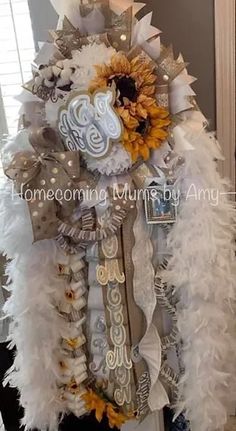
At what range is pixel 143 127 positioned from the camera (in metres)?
0.98

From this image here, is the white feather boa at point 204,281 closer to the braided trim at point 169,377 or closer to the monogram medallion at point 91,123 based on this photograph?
the braided trim at point 169,377

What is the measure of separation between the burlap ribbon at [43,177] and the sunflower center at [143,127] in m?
0.13

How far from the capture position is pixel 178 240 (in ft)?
3.31

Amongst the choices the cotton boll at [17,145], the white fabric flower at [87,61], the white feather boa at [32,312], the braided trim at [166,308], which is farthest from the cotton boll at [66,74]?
the braided trim at [166,308]

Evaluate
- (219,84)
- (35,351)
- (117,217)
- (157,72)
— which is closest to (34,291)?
(35,351)

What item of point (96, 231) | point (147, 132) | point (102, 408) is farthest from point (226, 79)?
point (102, 408)

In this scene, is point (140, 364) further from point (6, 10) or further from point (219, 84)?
point (6, 10)

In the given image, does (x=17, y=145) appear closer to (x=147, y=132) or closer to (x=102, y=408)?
(x=147, y=132)

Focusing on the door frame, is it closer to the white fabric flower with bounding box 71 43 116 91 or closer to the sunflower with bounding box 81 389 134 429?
the white fabric flower with bounding box 71 43 116 91

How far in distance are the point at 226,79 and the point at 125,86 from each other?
46cm

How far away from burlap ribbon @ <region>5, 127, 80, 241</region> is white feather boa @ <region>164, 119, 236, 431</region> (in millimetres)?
221

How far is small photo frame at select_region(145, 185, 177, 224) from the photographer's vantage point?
3.31 ft

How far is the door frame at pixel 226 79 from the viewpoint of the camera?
1268 millimetres

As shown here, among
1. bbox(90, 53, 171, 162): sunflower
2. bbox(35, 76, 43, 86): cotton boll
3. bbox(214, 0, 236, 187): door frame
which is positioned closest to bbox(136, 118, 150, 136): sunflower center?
bbox(90, 53, 171, 162): sunflower
